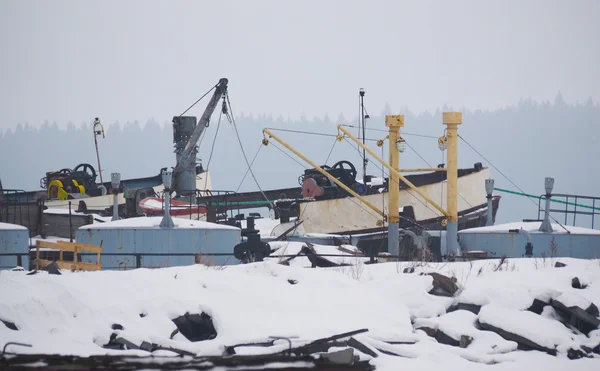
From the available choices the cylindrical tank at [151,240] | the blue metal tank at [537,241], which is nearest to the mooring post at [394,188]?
the blue metal tank at [537,241]

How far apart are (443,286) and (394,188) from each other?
584 inches

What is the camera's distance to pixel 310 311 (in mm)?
16250

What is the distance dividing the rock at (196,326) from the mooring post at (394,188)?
642 inches

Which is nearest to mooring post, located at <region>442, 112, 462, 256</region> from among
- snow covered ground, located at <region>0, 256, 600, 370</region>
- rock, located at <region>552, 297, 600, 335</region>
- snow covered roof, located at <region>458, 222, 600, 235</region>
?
snow covered roof, located at <region>458, 222, 600, 235</region>

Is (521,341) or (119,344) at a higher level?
(119,344)

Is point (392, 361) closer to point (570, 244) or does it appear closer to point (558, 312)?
point (558, 312)

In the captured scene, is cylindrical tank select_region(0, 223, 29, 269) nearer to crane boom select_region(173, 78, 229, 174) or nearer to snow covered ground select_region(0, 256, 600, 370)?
snow covered ground select_region(0, 256, 600, 370)

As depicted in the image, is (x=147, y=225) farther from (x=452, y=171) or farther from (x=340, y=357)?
(x=340, y=357)

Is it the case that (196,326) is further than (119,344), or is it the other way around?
(196,326)

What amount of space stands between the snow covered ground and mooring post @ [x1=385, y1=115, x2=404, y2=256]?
41.0ft

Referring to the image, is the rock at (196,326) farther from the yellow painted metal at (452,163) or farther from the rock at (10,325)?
the yellow painted metal at (452,163)

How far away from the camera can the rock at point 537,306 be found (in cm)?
1705

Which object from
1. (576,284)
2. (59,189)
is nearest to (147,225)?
(576,284)

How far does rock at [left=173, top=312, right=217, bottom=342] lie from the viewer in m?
15.1
